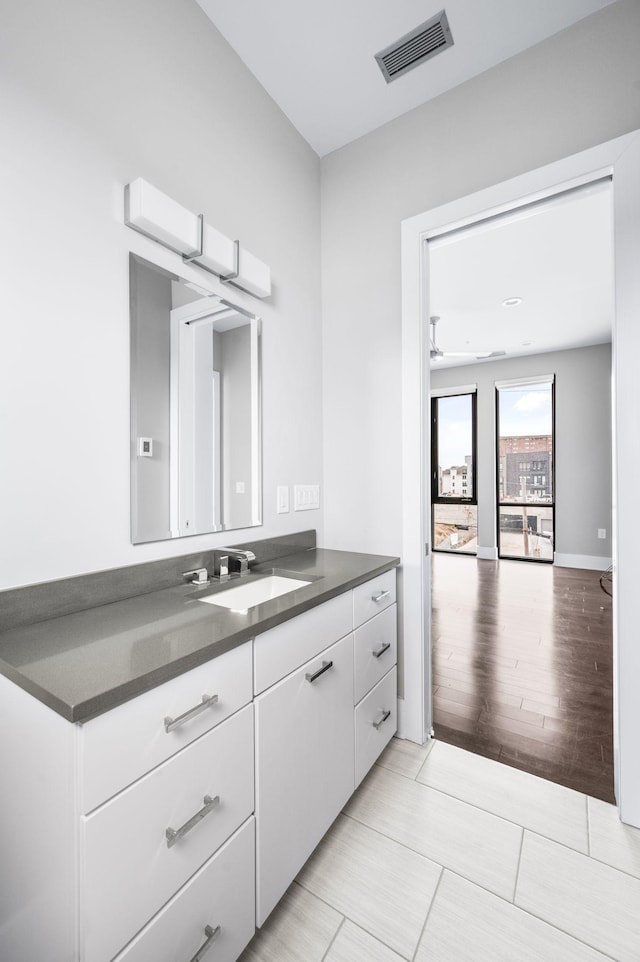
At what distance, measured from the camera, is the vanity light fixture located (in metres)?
1.28

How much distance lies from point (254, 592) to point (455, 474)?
567cm

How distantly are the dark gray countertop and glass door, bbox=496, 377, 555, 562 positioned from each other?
18.0ft


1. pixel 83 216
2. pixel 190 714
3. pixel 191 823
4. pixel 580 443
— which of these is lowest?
pixel 191 823

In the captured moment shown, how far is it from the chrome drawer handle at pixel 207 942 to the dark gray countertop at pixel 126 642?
581 mm

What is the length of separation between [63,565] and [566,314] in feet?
16.6

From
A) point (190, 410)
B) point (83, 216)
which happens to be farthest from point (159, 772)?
point (83, 216)

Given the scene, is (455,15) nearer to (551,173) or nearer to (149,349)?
(551,173)

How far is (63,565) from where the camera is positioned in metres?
1.15

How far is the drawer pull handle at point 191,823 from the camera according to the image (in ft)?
2.72

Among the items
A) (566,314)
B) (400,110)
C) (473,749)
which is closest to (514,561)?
(566,314)

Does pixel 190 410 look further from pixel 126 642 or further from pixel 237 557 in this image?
pixel 126 642

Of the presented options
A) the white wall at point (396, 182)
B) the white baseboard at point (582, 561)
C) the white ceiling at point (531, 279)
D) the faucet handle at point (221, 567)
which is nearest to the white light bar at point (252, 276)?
the white wall at point (396, 182)

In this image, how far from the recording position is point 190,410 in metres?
1.56

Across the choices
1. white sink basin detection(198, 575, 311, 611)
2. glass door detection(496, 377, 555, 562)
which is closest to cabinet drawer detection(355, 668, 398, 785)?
white sink basin detection(198, 575, 311, 611)
